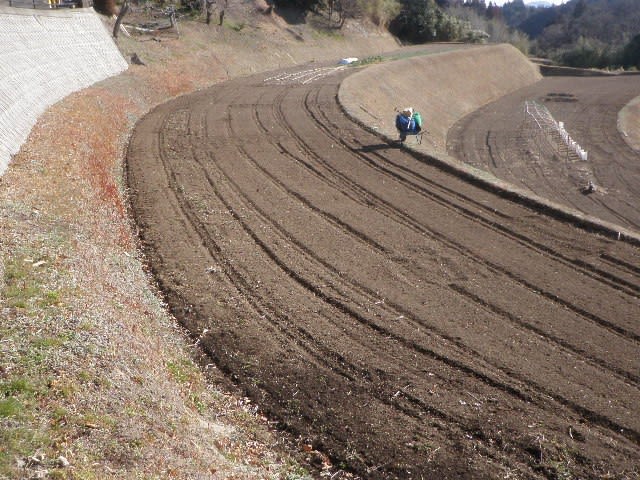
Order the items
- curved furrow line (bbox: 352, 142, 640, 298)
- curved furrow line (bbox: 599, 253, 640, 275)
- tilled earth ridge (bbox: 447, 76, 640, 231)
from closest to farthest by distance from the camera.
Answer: curved furrow line (bbox: 352, 142, 640, 298), curved furrow line (bbox: 599, 253, 640, 275), tilled earth ridge (bbox: 447, 76, 640, 231)

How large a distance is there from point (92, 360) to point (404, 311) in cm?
577

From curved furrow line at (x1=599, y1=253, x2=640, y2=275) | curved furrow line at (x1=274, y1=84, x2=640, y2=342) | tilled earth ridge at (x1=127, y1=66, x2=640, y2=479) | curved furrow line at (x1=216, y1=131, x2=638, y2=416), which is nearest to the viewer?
tilled earth ridge at (x1=127, y1=66, x2=640, y2=479)

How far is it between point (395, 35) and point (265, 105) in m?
54.0

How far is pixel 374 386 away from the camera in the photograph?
9.33 m

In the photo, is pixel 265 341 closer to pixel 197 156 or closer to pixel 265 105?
pixel 197 156

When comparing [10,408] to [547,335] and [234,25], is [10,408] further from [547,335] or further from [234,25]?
[234,25]

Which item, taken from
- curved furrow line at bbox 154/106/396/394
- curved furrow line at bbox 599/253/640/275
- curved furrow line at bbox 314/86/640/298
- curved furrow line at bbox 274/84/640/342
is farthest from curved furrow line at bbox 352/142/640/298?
curved furrow line at bbox 154/106/396/394

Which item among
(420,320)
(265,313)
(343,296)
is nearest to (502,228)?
(420,320)

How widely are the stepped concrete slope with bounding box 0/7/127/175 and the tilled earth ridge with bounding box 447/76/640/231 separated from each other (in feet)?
59.4

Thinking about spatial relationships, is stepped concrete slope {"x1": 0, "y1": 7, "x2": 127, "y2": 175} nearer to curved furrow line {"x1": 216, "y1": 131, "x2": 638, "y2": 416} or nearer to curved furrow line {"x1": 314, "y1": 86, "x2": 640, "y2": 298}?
curved furrow line {"x1": 216, "y1": 131, "x2": 638, "y2": 416}

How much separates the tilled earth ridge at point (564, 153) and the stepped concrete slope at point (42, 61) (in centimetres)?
1812

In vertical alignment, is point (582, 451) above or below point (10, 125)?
below

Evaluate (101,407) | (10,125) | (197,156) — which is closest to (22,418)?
(101,407)

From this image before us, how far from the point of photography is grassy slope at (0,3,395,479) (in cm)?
638
